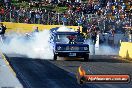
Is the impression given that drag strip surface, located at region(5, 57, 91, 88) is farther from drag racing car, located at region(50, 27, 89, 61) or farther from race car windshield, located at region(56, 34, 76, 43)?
race car windshield, located at region(56, 34, 76, 43)

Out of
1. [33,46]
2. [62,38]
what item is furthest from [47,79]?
[33,46]

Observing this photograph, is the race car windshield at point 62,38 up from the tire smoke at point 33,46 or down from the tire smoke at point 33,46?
up

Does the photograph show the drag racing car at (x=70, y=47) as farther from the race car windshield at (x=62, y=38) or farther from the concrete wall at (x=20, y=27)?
the concrete wall at (x=20, y=27)

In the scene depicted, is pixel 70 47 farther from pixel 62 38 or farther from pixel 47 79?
pixel 47 79

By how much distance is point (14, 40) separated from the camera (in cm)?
3469

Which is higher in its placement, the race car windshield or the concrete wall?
the race car windshield

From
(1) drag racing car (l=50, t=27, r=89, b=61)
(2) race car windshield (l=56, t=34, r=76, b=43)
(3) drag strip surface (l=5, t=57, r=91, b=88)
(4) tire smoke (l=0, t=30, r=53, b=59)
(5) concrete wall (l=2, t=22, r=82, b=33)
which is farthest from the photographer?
(5) concrete wall (l=2, t=22, r=82, b=33)

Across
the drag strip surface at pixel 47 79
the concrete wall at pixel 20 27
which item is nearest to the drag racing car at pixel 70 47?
the drag strip surface at pixel 47 79

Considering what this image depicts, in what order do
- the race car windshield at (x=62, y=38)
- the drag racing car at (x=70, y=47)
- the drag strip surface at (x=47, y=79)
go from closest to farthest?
the drag strip surface at (x=47, y=79) < the drag racing car at (x=70, y=47) < the race car windshield at (x=62, y=38)

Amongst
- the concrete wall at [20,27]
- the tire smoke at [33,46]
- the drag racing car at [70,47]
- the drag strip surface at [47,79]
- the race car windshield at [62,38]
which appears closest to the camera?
the drag strip surface at [47,79]

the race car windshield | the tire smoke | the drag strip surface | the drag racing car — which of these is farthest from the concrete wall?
the drag strip surface

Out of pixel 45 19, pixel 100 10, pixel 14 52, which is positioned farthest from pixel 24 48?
pixel 100 10

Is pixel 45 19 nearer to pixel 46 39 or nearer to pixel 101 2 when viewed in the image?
pixel 101 2

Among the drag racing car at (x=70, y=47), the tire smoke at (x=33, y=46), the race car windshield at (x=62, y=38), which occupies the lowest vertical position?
the tire smoke at (x=33, y=46)
